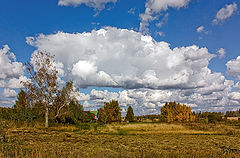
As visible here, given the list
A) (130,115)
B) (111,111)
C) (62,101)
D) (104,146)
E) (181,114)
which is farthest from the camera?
(130,115)

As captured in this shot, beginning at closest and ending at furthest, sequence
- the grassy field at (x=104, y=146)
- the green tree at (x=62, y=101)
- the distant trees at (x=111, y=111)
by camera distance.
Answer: the grassy field at (x=104, y=146)
the green tree at (x=62, y=101)
the distant trees at (x=111, y=111)

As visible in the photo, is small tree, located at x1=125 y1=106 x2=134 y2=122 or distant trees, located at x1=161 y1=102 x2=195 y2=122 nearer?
distant trees, located at x1=161 y1=102 x2=195 y2=122

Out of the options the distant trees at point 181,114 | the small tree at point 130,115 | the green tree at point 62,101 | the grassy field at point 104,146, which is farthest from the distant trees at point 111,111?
the grassy field at point 104,146

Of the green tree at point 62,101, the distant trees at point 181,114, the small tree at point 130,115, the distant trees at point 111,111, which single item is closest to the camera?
the green tree at point 62,101

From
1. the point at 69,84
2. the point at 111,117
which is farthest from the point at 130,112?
the point at 69,84

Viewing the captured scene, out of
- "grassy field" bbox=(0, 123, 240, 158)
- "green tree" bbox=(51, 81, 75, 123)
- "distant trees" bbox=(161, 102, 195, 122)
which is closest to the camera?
"grassy field" bbox=(0, 123, 240, 158)

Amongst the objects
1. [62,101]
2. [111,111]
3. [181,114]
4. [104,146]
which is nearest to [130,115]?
[111,111]

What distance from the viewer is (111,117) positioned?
6475cm

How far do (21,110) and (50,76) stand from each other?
7.66m

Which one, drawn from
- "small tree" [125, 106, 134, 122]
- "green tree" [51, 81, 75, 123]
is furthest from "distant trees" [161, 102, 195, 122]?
"green tree" [51, 81, 75, 123]

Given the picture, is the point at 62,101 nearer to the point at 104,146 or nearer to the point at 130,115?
the point at 104,146

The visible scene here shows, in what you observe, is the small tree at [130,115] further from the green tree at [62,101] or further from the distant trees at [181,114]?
the green tree at [62,101]

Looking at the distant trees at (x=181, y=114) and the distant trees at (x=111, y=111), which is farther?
the distant trees at (x=181, y=114)

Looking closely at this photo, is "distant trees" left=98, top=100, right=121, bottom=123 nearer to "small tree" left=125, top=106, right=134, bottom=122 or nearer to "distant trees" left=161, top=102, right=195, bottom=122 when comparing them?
"small tree" left=125, top=106, right=134, bottom=122
